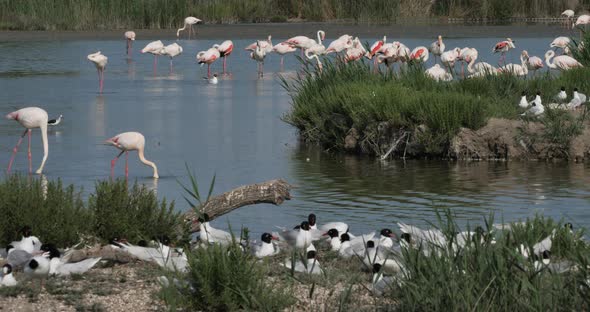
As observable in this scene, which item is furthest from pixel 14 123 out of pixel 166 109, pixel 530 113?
pixel 530 113

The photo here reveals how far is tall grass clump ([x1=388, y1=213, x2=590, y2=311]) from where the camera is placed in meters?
6.17

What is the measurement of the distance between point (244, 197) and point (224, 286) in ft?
9.36

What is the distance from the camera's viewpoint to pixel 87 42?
124ft

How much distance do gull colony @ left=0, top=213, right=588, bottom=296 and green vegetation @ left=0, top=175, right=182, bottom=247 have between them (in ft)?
0.46

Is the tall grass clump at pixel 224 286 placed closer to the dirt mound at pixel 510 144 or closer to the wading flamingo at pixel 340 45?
the dirt mound at pixel 510 144

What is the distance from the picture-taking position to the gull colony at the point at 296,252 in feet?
23.4

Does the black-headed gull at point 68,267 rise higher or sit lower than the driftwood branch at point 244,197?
lower

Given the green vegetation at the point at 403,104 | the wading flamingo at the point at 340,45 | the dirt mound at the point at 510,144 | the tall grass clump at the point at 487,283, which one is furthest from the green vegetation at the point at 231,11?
the tall grass clump at the point at 487,283

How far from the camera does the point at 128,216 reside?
346 inches

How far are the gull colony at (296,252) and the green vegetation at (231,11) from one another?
33529mm

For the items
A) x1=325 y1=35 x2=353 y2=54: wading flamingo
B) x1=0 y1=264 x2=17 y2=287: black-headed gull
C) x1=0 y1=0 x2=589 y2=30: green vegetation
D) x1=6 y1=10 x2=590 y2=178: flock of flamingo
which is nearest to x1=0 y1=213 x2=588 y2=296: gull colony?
x1=0 y1=264 x2=17 y2=287: black-headed gull

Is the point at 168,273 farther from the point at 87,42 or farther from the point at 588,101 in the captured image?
the point at 87,42

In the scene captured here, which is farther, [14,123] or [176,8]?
[176,8]

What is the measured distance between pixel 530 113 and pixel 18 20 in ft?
97.9
